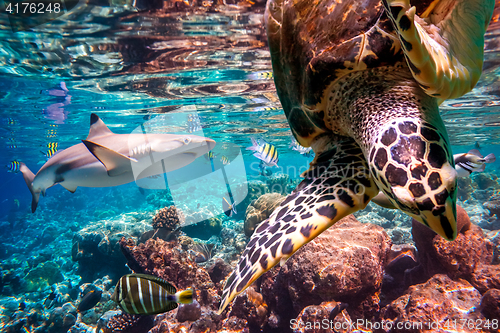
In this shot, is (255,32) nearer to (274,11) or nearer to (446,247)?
(274,11)

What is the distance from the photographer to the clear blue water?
5.89 m

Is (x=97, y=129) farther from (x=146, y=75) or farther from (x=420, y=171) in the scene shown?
(x=420, y=171)

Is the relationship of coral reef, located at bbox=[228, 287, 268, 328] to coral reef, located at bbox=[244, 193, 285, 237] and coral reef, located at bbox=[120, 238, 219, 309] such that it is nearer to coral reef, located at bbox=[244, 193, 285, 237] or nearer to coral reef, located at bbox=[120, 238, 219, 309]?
coral reef, located at bbox=[120, 238, 219, 309]

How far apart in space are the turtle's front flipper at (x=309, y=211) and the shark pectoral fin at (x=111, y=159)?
3092 millimetres

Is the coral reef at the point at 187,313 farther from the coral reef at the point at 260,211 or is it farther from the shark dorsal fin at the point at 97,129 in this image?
the shark dorsal fin at the point at 97,129

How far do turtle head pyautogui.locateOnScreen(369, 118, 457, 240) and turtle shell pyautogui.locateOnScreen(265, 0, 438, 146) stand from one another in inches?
31.2

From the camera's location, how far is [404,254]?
Result: 16.3ft

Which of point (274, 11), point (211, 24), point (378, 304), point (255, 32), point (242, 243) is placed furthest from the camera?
point (242, 243)

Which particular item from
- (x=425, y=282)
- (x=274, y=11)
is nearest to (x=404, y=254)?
(x=425, y=282)

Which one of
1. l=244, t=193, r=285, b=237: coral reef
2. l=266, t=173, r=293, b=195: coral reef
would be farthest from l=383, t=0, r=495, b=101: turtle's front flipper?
l=266, t=173, r=293, b=195: coral reef

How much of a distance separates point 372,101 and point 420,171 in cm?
87

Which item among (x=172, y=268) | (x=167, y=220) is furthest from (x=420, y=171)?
(x=167, y=220)

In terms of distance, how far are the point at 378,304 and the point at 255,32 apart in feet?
23.3

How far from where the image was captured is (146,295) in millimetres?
2992
